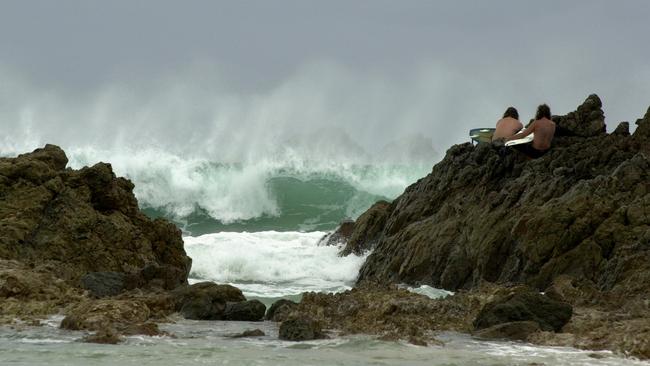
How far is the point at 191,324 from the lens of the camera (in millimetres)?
9305

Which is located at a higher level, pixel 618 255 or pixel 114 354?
pixel 618 255

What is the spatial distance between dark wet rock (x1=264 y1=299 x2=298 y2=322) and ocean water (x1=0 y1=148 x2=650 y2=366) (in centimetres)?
48

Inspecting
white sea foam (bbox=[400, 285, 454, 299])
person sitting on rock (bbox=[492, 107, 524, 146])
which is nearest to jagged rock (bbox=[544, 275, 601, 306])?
white sea foam (bbox=[400, 285, 454, 299])

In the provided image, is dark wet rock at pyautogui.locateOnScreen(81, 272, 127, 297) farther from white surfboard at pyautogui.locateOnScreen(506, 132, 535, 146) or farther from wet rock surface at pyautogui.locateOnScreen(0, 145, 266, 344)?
white surfboard at pyautogui.locateOnScreen(506, 132, 535, 146)

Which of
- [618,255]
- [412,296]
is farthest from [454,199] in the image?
[412,296]

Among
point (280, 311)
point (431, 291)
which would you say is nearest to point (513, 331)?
point (280, 311)

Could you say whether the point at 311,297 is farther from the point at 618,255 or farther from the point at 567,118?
the point at 567,118

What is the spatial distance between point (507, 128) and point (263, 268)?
6.81 m

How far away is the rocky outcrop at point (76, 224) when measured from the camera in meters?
11.9

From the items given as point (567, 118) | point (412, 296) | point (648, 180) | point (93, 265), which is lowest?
point (412, 296)

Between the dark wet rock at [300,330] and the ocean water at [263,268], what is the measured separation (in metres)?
0.16

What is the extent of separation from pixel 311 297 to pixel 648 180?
20.5 ft

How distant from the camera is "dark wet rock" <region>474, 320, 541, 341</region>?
8.02 m

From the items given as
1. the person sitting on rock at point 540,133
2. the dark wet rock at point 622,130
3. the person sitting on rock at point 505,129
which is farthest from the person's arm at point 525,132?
the dark wet rock at point 622,130
